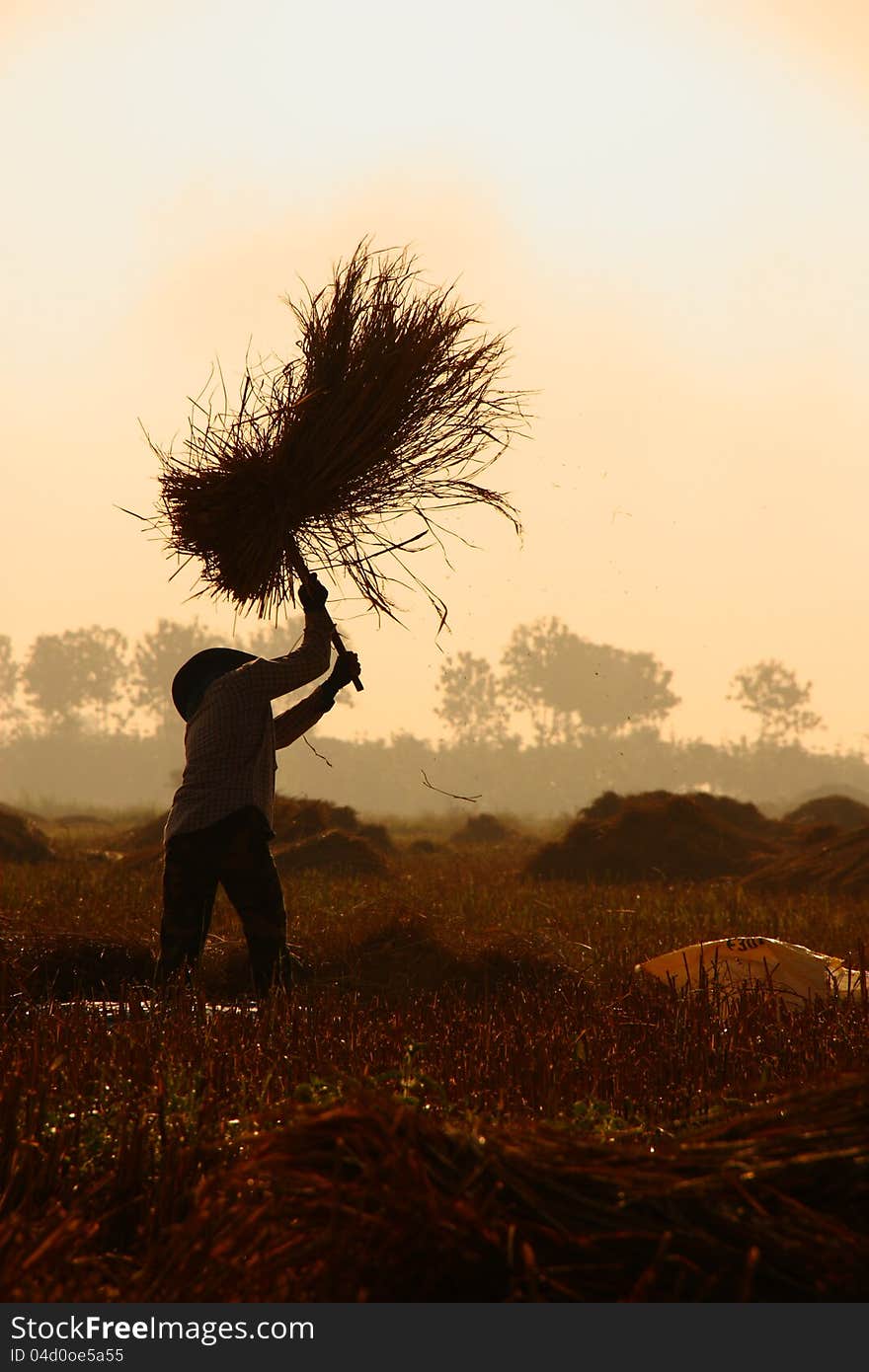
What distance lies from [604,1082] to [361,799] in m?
75.6

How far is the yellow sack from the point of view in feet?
18.1

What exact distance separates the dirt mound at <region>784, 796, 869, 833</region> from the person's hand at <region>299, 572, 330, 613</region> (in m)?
16.6

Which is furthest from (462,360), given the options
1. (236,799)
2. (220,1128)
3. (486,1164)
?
(486,1164)

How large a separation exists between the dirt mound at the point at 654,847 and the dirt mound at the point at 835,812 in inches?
210

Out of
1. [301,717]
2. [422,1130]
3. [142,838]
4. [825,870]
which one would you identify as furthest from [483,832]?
[422,1130]

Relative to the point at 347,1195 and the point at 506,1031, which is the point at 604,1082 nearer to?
the point at 506,1031

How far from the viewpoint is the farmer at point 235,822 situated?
5.18 meters

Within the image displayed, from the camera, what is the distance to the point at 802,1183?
211cm

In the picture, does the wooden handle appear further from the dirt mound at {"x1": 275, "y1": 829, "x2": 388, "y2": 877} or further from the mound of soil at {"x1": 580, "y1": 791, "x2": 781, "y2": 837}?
the mound of soil at {"x1": 580, "y1": 791, "x2": 781, "y2": 837}

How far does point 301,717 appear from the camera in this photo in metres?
5.46

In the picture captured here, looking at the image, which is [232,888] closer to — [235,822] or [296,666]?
[235,822]

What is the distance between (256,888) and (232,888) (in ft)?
0.34

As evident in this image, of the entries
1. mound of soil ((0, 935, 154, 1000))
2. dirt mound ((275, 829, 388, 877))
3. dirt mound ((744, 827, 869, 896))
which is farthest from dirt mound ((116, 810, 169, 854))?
mound of soil ((0, 935, 154, 1000))

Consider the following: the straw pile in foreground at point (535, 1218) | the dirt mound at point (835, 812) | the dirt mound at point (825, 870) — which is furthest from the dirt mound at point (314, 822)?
the straw pile in foreground at point (535, 1218)
